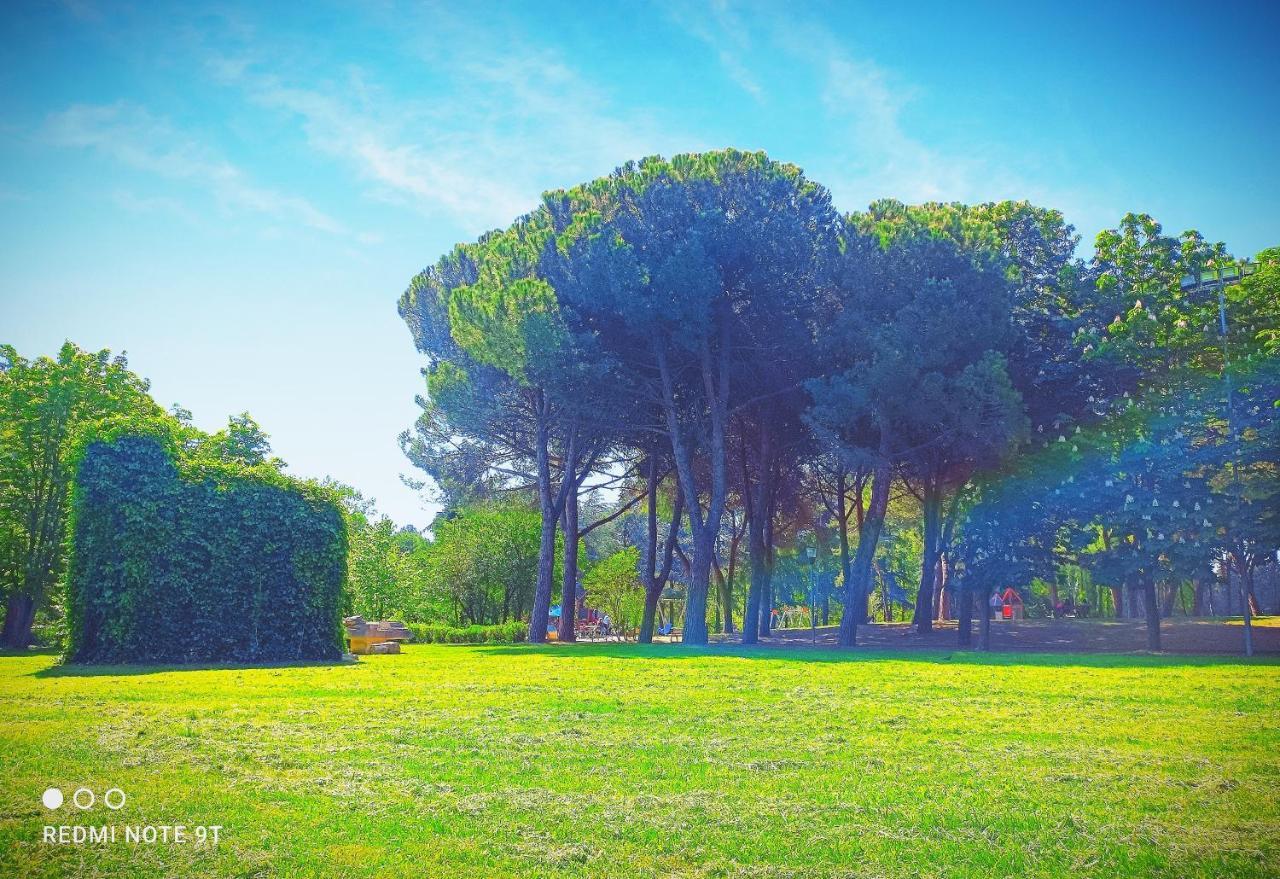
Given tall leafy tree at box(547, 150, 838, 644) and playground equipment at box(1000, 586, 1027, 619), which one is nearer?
tall leafy tree at box(547, 150, 838, 644)

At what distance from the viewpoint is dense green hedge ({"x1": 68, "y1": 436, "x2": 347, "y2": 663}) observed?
15.6 metres

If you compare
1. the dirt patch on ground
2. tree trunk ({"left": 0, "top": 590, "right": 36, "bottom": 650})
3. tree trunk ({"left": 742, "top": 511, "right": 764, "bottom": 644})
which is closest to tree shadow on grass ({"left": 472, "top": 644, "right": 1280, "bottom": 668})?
the dirt patch on ground

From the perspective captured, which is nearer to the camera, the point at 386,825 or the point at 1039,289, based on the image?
the point at 386,825

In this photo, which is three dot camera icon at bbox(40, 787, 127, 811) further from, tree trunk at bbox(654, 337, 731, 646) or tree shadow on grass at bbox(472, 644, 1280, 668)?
tree trunk at bbox(654, 337, 731, 646)

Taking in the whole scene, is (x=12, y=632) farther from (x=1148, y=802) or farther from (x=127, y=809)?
(x=1148, y=802)

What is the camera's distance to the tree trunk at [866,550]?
2380 centimetres

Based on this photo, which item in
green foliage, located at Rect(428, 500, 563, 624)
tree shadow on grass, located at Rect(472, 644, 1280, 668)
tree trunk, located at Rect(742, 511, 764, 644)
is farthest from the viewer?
green foliage, located at Rect(428, 500, 563, 624)

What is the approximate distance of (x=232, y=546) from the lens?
1684 cm

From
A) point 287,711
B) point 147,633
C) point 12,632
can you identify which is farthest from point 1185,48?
point 12,632

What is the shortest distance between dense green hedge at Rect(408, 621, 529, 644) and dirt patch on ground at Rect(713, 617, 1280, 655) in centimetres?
887

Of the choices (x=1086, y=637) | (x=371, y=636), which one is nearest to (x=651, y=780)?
(x=371, y=636)

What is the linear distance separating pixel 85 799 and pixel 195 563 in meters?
12.5

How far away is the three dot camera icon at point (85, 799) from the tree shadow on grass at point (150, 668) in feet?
30.3

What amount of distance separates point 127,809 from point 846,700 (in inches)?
300
